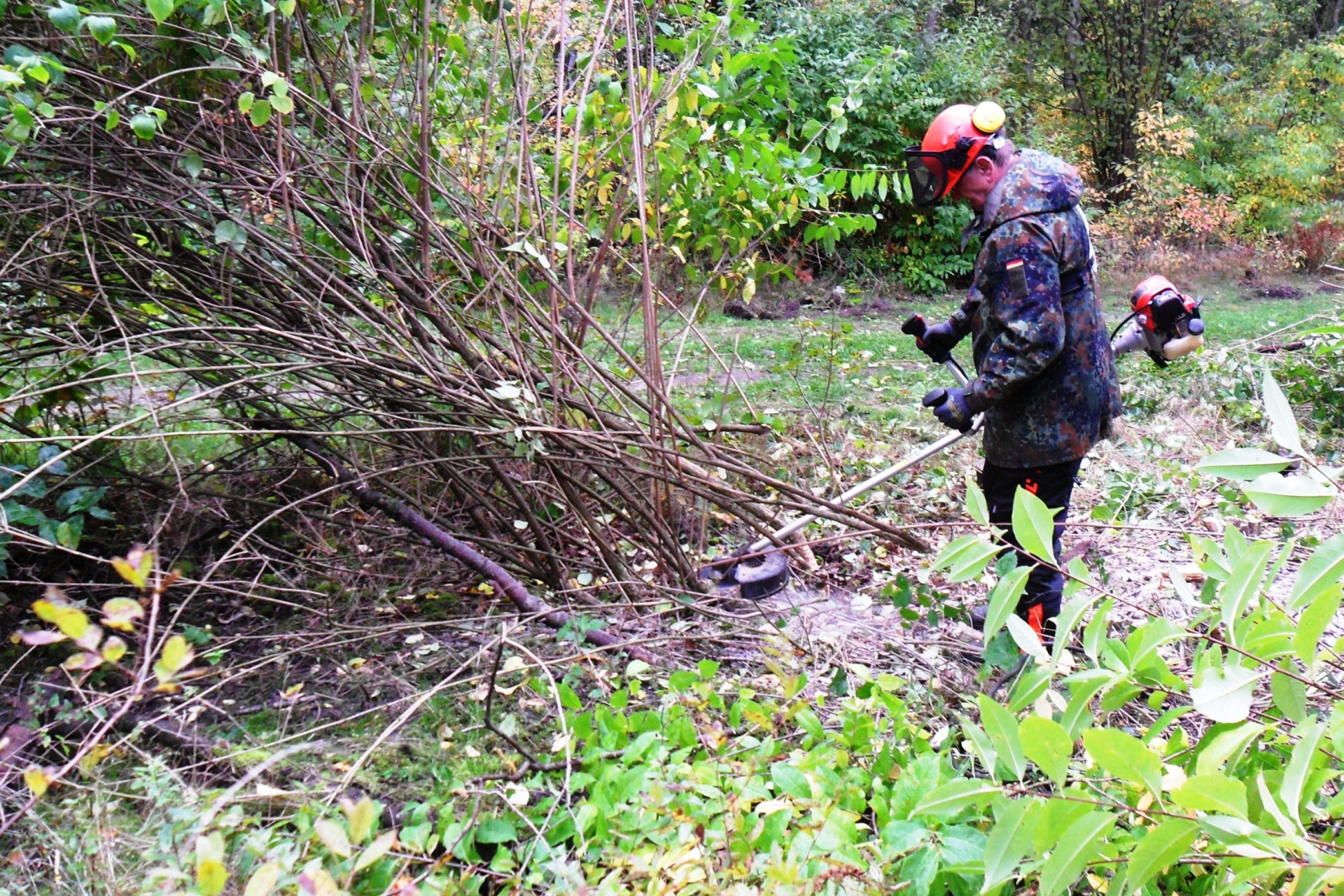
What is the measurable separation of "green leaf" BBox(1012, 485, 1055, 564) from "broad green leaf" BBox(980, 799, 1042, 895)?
1.38 ft

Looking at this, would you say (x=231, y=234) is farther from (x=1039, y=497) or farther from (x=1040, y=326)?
(x=1039, y=497)

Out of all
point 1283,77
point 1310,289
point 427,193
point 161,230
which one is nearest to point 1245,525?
point 427,193

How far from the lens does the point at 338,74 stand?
320 centimetres

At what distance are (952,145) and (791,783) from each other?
7.08 feet

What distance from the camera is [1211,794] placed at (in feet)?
3.82

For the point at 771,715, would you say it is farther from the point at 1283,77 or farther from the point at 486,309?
the point at 1283,77

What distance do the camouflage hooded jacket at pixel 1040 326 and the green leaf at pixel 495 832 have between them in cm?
202

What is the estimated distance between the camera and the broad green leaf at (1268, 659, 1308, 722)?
144cm

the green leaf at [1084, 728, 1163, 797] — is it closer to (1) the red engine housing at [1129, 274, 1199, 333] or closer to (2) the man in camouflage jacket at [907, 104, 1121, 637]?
(2) the man in camouflage jacket at [907, 104, 1121, 637]

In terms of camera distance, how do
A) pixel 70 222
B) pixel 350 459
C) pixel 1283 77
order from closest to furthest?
pixel 70 222, pixel 350 459, pixel 1283 77

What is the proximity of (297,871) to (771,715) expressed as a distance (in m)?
1.29

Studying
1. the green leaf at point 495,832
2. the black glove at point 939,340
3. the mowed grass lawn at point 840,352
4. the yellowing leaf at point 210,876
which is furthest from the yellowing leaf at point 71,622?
the black glove at point 939,340

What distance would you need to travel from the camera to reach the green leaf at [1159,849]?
48.9 inches

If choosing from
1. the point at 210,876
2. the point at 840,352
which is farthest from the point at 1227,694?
the point at 840,352
